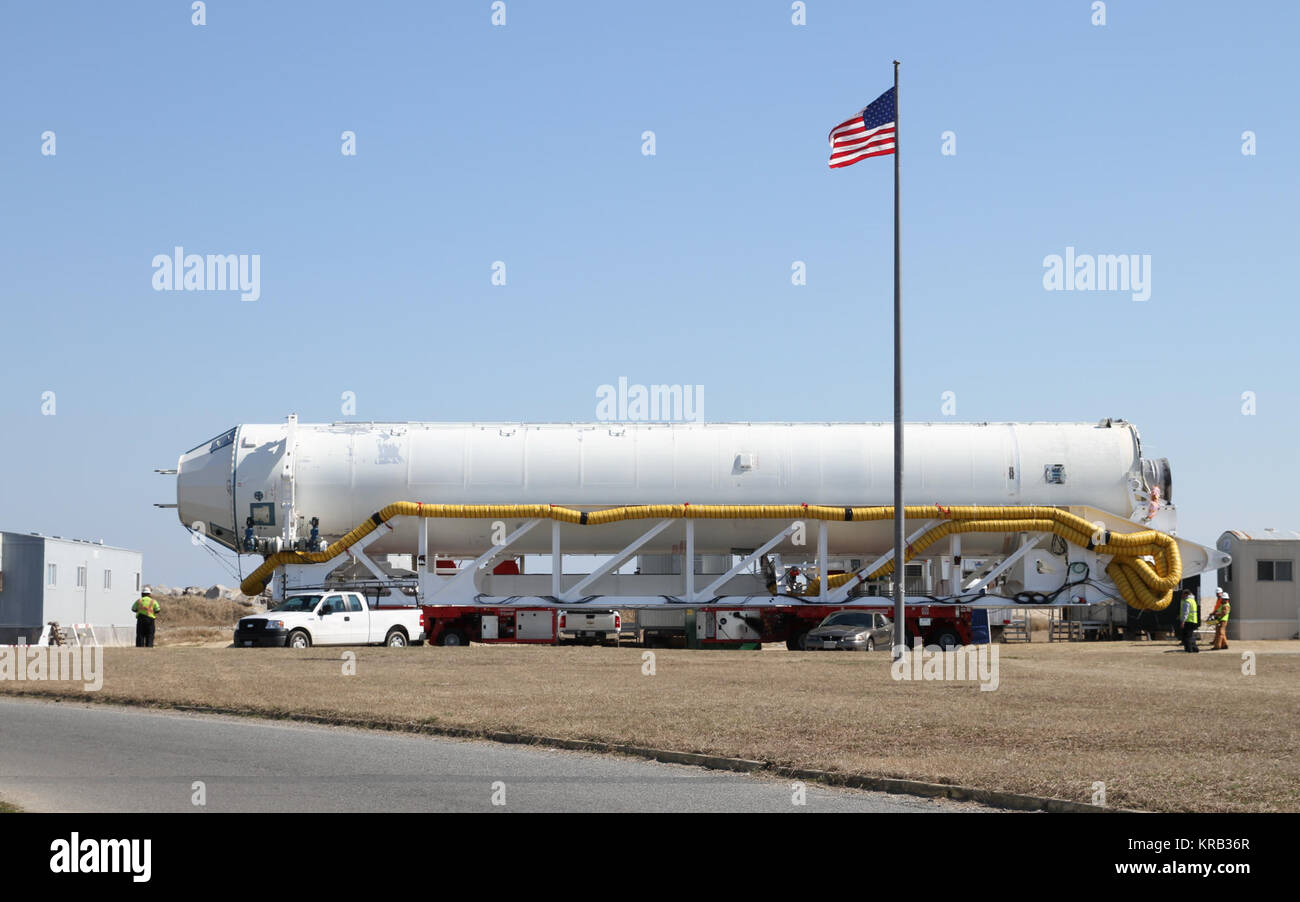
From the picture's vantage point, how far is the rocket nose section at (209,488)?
38344 millimetres

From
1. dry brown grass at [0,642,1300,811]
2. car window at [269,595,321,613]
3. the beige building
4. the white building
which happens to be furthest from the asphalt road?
the beige building

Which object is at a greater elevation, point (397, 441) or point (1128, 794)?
point (397, 441)

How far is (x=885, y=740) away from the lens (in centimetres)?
1456

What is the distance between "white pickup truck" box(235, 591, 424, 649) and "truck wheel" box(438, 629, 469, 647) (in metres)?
1.36

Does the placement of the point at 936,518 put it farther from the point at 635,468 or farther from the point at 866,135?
the point at 866,135

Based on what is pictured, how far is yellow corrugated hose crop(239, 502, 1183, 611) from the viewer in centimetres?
3803

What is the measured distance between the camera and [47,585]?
43.2m

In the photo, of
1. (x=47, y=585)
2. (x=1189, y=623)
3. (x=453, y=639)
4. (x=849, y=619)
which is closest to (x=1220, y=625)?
(x=1189, y=623)

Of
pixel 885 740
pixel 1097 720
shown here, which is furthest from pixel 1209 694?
pixel 885 740

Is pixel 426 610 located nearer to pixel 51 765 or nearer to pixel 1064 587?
pixel 1064 587

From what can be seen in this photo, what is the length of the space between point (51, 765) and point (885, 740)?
804 cm

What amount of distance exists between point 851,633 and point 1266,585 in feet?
52.8

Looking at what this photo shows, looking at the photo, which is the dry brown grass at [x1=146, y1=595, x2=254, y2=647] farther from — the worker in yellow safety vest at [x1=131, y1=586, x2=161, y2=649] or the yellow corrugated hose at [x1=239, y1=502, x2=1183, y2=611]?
the worker in yellow safety vest at [x1=131, y1=586, x2=161, y2=649]
